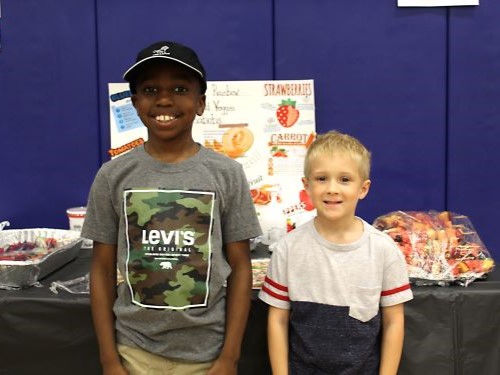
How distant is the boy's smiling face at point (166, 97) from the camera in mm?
1292

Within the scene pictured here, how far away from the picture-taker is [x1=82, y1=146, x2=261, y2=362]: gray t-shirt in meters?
1.28

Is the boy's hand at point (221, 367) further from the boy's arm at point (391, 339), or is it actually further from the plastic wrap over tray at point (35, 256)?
the plastic wrap over tray at point (35, 256)

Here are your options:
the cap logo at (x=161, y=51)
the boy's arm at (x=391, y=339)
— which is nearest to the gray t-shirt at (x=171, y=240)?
the cap logo at (x=161, y=51)

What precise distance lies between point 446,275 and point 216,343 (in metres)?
0.77

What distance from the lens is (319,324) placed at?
52.7 inches

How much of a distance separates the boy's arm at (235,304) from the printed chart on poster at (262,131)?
1.00 meters

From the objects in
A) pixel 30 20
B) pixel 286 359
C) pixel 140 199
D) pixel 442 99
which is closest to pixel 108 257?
pixel 140 199

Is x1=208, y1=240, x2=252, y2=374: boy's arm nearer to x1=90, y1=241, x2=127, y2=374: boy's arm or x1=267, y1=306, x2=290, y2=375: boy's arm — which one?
x1=267, y1=306, x2=290, y2=375: boy's arm

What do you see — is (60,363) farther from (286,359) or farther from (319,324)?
(319,324)

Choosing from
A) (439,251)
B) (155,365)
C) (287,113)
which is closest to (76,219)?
(287,113)

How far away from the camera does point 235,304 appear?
4.36 ft

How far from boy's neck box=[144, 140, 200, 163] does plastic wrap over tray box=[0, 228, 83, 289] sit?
0.67 m

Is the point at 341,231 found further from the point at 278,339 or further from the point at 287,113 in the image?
the point at 287,113

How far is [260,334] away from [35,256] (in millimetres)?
824
